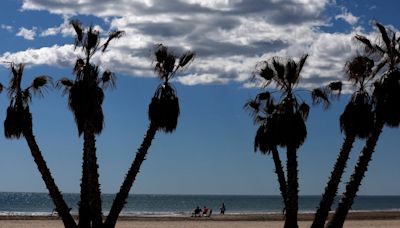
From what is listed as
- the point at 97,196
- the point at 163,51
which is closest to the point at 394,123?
the point at 163,51

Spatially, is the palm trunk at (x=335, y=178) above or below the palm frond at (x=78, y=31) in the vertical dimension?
below

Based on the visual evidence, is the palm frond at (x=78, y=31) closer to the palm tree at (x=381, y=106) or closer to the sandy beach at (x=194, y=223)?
the palm tree at (x=381, y=106)

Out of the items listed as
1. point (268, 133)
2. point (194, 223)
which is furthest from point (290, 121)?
point (194, 223)

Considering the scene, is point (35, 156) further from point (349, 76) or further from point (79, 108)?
point (349, 76)

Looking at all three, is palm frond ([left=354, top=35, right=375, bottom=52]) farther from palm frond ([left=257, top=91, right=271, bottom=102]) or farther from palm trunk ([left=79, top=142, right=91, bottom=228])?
palm trunk ([left=79, top=142, right=91, bottom=228])

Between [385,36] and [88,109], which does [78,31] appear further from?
[385,36]

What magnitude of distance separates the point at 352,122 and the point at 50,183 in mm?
11366

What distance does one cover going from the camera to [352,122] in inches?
1011

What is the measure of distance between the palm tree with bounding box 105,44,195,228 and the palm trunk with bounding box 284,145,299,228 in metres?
4.49

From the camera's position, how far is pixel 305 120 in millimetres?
26750

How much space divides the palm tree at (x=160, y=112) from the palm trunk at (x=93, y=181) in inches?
31.5

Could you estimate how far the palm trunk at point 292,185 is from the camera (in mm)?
26484

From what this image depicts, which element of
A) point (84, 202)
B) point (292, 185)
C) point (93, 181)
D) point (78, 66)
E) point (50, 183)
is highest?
point (78, 66)

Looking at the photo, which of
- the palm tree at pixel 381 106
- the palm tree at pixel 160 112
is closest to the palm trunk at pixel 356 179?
the palm tree at pixel 381 106
